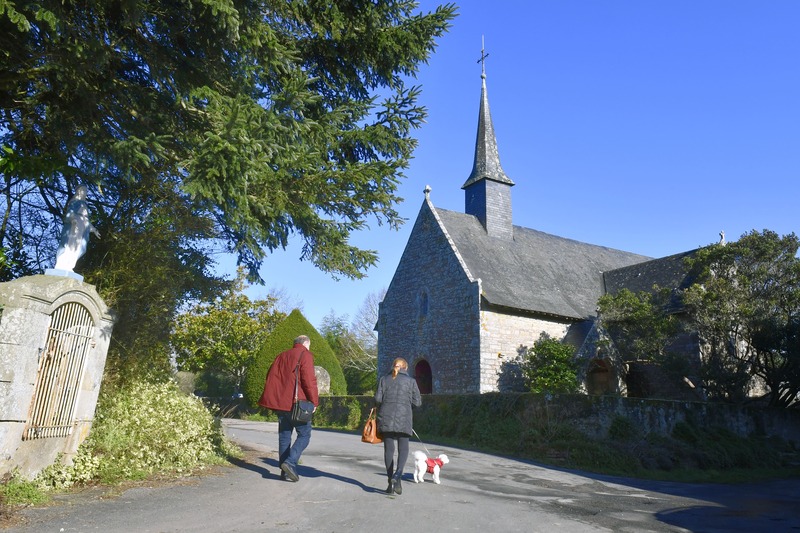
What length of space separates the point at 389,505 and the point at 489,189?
2077cm

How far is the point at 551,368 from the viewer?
19438mm

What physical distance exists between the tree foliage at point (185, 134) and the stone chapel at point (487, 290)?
12496 millimetres

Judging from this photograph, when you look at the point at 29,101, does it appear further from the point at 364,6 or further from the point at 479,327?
the point at 479,327

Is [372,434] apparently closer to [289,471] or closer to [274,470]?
[289,471]

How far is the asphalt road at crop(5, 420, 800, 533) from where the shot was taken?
17.1ft

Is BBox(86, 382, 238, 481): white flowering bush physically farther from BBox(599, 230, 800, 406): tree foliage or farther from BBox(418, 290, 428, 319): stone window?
BBox(418, 290, 428, 319): stone window

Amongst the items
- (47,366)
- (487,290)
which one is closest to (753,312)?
(487,290)

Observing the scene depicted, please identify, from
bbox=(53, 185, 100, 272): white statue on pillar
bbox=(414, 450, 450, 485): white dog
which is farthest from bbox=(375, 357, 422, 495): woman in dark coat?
bbox=(53, 185, 100, 272): white statue on pillar

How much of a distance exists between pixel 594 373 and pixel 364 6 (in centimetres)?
1643

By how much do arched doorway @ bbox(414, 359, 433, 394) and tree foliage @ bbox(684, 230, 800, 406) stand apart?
385 inches

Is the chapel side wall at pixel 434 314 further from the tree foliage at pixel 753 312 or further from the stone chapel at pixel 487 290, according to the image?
the tree foliage at pixel 753 312

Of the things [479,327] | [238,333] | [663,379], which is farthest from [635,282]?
[238,333]

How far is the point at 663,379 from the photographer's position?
69.4ft

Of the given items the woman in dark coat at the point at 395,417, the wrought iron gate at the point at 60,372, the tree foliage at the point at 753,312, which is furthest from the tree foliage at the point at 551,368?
the wrought iron gate at the point at 60,372
